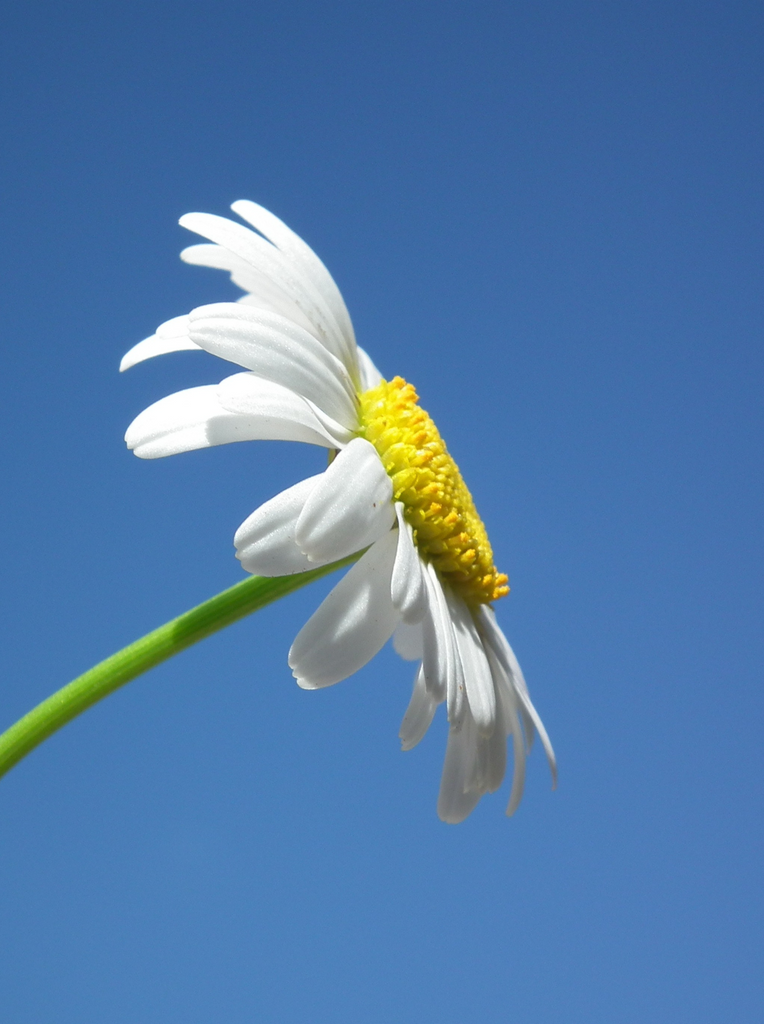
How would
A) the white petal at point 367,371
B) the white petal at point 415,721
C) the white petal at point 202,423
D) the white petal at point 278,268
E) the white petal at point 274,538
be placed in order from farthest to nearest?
the white petal at point 367,371 → the white petal at point 278,268 → the white petal at point 415,721 → the white petal at point 202,423 → the white petal at point 274,538

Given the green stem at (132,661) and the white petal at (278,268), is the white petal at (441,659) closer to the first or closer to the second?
the green stem at (132,661)

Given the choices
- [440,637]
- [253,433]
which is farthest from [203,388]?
[440,637]

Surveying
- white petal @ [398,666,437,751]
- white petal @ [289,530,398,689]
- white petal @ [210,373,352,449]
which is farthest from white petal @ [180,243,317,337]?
white petal @ [398,666,437,751]

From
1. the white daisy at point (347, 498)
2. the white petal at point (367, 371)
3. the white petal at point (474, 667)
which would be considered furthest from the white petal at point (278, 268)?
the white petal at point (474, 667)

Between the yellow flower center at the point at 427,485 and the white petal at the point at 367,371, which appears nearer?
the yellow flower center at the point at 427,485

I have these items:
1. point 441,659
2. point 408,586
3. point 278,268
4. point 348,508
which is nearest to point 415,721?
point 441,659

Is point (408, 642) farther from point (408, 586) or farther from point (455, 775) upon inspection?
point (408, 586)
